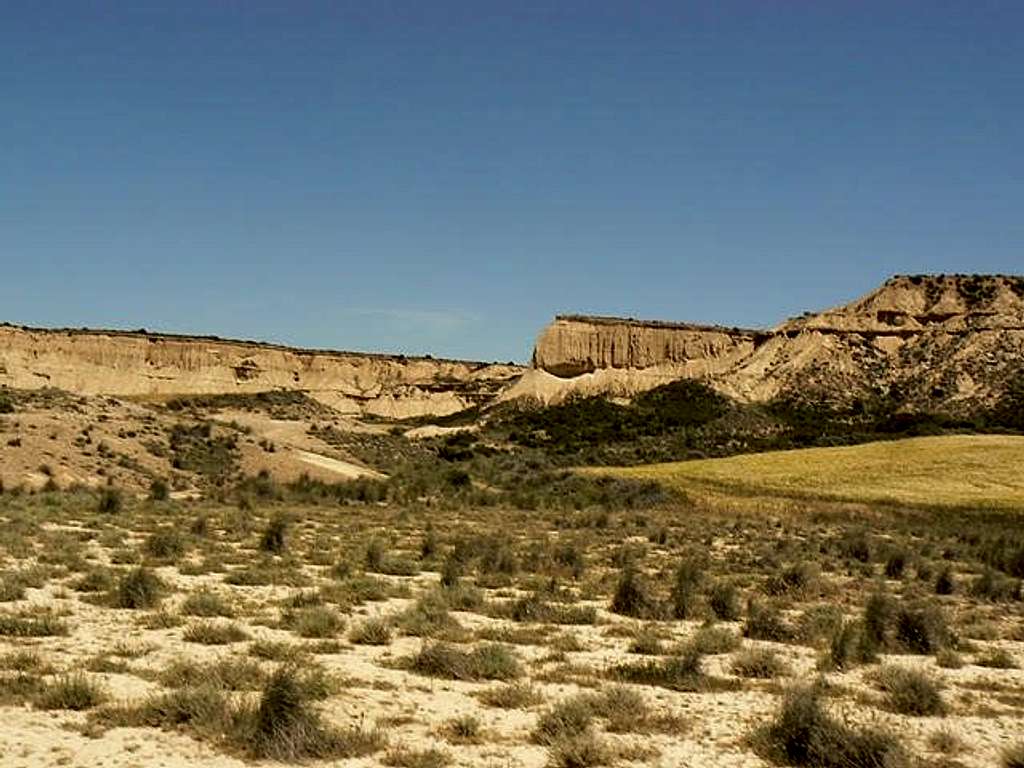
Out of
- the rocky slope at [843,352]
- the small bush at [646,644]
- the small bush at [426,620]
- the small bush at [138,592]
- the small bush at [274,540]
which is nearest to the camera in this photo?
the small bush at [646,644]

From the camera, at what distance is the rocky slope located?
265ft

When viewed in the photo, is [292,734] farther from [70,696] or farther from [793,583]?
[793,583]

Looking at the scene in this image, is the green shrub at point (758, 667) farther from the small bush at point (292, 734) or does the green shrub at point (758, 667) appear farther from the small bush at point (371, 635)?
the small bush at point (292, 734)

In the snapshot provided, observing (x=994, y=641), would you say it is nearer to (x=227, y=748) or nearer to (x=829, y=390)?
(x=227, y=748)

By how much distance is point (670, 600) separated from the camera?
16719 mm

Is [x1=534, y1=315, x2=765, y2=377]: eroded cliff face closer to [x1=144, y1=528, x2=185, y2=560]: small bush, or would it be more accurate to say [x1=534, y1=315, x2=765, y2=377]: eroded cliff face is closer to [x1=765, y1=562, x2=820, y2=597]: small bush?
[x1=765, y1=562, x2=820, y2=597]: small bush

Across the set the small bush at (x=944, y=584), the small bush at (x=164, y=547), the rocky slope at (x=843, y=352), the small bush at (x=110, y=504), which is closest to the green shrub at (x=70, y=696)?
the small bush at (x=164, y=547)

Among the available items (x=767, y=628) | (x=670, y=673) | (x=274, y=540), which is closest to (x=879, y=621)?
(x=767, y=628)

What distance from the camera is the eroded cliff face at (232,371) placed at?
362 feet

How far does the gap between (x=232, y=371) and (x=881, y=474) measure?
3464 inches

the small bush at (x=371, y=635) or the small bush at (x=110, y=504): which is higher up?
the small bush at (x=110, y=504)

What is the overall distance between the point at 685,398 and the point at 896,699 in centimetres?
7955

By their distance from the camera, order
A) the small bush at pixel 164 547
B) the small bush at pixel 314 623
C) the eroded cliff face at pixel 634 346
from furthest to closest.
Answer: the eroded cliff face at pixel 634 346
the small bush at pixel 164 547
the small bush at pixel 314 623

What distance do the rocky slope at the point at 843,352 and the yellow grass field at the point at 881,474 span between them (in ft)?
91.9
